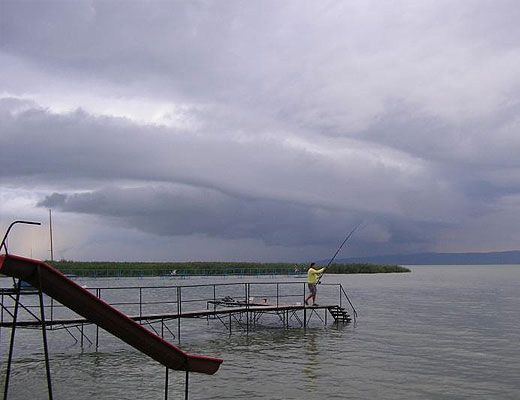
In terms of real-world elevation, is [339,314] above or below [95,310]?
below

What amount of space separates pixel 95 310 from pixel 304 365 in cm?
1348

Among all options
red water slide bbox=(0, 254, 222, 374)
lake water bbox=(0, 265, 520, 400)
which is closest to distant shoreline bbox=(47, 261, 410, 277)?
lake water bbox=(0, 265, 520, 400)

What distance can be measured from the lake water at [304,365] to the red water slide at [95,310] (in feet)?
26.4

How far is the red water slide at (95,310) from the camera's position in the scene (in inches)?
237

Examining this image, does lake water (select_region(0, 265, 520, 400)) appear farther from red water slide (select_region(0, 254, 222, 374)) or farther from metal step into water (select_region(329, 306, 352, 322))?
red water slide (select_region(0, 254, 222, 374))

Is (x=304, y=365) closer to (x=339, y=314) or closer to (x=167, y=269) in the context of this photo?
(x=339, y=314)

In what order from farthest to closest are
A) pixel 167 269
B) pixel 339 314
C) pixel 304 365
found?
1. pixel 167 269
2. pixel 339 314
3. pixel 304 365

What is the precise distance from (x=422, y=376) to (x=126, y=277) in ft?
295

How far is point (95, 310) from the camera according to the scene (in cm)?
649

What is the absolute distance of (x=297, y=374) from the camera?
17359 mm

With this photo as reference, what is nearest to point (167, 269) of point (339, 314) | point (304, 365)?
point (339, 314)

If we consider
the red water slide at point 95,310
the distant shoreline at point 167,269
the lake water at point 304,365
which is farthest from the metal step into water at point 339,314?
the distant shoreline at point 167,269

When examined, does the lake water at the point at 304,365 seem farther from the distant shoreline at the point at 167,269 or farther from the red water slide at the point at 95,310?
the distant shoreline at the point at 167,269

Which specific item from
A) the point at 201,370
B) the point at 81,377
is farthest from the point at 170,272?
the point at 201,370
